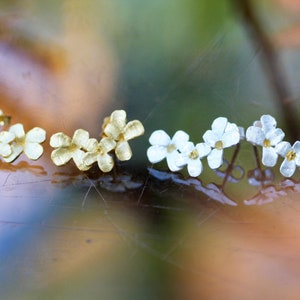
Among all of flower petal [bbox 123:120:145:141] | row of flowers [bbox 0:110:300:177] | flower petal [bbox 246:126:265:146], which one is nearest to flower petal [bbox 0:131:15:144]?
row of flowers [bbox 0:110:300:177]

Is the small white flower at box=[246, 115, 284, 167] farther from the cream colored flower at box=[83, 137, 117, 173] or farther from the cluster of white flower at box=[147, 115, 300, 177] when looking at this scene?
the cream colored flower at box=[83, 137, 117, 173]

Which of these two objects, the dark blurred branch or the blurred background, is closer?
the blurred background

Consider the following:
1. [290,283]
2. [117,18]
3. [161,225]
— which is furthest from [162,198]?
[117,18]

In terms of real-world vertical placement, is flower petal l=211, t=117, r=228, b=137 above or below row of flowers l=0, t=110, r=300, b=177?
above

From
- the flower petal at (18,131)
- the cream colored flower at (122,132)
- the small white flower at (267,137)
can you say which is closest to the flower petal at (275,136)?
the small white flower at (267,137)

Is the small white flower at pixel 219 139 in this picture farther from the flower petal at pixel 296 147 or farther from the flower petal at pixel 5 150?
the flower petal at pixel 5 150

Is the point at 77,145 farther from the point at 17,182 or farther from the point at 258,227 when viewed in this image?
the point at 258,227

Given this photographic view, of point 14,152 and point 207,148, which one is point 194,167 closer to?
point 207,148

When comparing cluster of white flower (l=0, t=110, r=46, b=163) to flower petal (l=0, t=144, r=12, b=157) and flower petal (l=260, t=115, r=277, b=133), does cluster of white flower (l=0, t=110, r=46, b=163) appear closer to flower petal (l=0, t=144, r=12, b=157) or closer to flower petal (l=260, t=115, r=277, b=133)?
flower petal (l=0, t=144, r=12, b=157)
